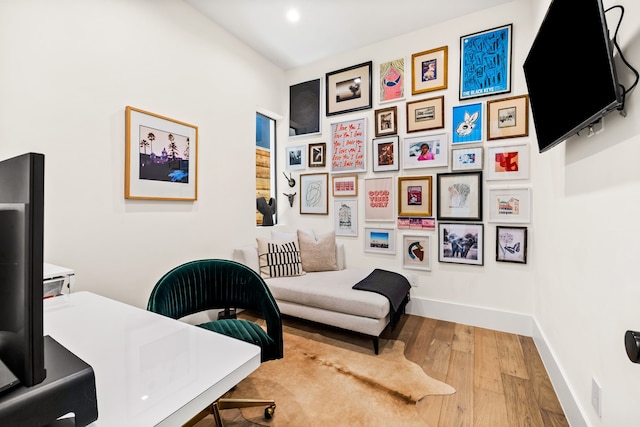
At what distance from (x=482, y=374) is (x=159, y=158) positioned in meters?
2.90

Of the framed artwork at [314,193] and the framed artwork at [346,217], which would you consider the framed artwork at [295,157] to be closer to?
the framed artwork at [314,193]

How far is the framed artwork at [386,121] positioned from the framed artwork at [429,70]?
0.93ft

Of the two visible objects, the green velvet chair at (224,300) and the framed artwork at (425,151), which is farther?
the framed artwork at (425,151)

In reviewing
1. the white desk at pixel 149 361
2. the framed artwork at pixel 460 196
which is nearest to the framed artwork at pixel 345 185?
the framed artwork at pixel 460 196

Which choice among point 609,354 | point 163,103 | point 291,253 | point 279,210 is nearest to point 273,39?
point 163,103

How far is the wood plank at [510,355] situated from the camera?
202 centimetres

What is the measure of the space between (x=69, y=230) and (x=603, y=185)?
2864 mm

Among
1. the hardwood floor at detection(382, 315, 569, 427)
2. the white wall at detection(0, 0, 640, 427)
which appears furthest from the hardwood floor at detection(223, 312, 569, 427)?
the white wall at detection(0, 0, 640, 427)

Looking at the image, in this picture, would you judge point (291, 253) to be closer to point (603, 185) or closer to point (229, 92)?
point (229, 92)

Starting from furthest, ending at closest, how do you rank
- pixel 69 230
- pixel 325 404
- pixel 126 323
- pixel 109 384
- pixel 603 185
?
pixel 69 230
pixel 325 404
pixel 603 185
pixel 126 323
pixel 109 384

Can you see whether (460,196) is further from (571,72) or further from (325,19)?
(325,19)

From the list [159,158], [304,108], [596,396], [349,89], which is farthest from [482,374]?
[304,108]

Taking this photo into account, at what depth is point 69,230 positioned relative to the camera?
1.82 metres

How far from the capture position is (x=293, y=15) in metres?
2.77
